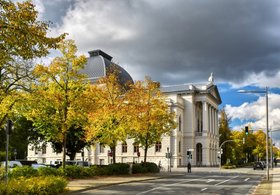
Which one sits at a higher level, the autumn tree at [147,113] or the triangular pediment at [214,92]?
the triangular pediment at [214,92]

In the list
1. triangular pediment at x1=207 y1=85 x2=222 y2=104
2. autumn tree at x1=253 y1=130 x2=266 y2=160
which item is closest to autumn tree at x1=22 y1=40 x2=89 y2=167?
triangular pediment at x1=207 y1=85 x2=222 y2=104

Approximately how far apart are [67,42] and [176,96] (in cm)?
6079

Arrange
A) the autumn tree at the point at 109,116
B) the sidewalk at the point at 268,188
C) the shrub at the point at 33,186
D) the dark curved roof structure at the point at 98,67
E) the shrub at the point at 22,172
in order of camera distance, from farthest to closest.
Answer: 1. the dark curved roof structure at the point at 98,67
2. the autumn tree at the point at 109,116
3. the shrub at the point at 22,172
4. the sidewalk at the point at 268,188
5. the shrub at the point at 33,186

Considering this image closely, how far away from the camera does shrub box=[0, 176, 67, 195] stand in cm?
1681

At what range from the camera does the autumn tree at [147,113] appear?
144 ft

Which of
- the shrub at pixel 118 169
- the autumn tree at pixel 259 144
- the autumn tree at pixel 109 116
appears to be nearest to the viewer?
the shrub at pixel 118 169

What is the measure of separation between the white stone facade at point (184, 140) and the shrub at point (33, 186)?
67494 millimetres

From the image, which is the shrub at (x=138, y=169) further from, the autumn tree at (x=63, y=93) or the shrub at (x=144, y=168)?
the autumn tree at (x=63, y=93)

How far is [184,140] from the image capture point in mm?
96438

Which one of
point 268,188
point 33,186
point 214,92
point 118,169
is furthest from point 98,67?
point 33,186

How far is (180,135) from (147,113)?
48018 millimetres

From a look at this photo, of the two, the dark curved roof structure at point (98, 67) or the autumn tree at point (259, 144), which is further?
the autumn tree at point (259, 144)

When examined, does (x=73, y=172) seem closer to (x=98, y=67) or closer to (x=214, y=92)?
(x=98, y=67)

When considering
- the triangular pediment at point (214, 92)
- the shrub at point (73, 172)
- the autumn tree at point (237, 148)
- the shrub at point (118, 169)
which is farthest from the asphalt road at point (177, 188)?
the triangular pediment at point (214, 92)
